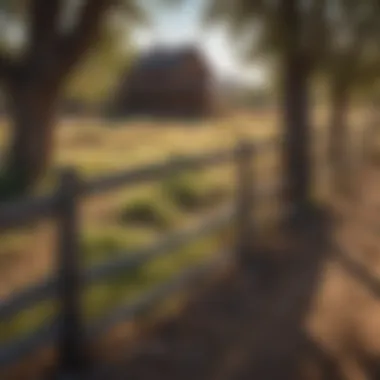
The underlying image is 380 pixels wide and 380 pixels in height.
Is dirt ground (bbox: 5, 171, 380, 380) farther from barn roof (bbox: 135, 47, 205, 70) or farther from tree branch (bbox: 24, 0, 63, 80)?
barn roof (bbox: 135, 47, 205, 70)

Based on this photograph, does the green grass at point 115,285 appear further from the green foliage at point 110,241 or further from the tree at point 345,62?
the tree at point 345,62

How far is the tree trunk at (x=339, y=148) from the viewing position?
17.2 metres

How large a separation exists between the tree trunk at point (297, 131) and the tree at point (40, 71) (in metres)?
3.21

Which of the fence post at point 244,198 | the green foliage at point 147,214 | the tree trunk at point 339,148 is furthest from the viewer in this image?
the tree trunk at point 339,148

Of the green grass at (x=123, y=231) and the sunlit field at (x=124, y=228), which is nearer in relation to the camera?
the green grass at (x=123, y=231)

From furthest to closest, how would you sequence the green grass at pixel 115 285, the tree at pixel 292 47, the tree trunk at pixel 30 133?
the tree trunk at pixel 30 133 → the tree at pixel 292 47 → the green grass at pixel 115 285

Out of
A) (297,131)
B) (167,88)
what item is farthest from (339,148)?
(167,88)

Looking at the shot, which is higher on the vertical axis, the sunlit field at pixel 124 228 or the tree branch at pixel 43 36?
the tree branch at pixel 43 36

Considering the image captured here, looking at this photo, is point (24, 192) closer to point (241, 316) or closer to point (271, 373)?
point (241, 316)

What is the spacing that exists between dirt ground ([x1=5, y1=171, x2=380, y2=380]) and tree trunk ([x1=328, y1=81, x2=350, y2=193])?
677 cm

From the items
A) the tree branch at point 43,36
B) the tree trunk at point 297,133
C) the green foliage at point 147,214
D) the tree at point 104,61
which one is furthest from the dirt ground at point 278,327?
the tree at point 104,61

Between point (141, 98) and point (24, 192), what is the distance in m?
40.1

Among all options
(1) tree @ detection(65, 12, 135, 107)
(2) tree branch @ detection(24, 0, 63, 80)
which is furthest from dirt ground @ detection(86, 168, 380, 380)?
(1) tree @ detection(65, 12, 135, 107)

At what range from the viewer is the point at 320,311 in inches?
302
